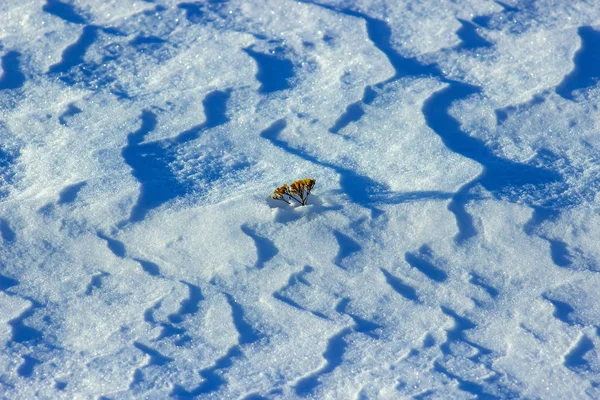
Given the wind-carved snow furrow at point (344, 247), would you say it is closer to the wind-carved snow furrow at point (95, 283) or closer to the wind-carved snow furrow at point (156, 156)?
the wind-carved snow furrow at point (156, 156)

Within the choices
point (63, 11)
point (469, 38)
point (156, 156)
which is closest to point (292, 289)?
point (156, 156)

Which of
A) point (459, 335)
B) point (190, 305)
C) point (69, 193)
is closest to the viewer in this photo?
point (459, 335)

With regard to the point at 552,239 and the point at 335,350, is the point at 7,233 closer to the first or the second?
the point at 335,350

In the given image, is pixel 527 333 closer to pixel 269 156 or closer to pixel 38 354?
pixel 269 156

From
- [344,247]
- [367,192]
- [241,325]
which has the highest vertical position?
[367,192]

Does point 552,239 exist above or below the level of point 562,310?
above

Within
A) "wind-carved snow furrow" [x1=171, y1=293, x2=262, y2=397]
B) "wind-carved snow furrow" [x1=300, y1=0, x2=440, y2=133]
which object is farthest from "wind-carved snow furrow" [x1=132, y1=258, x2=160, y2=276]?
"wind-carved snow furrow" [x1=300, y1=0, x2=440, y2=133]

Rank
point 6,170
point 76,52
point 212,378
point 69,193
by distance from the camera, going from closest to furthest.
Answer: point 212,378
point 69,193
point 6,170
point 76,52
